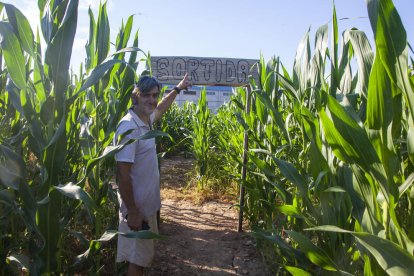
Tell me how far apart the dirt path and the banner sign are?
4.27 feet

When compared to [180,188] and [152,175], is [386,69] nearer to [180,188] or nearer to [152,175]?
[152,175]

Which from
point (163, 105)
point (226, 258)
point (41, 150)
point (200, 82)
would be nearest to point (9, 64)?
point (41, 150)

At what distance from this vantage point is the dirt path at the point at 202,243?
2.58 metres

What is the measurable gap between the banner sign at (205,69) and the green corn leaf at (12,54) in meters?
2.35

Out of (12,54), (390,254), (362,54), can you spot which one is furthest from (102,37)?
(390,254)

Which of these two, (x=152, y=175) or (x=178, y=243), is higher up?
(x=152, y=175)

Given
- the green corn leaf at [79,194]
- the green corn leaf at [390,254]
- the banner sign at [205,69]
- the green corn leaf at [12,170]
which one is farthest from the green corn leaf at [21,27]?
the banner sign at [205,69]

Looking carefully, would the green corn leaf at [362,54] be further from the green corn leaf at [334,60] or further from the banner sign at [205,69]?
the banner sign at [205,69]

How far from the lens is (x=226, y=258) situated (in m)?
2.79

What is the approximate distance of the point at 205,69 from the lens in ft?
11.8

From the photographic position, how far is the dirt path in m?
2.58

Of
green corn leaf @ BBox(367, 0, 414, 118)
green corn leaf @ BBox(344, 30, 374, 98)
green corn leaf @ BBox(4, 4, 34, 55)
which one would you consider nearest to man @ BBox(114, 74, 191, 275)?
green corn leaf @ BBox(4, 4, 34, 55)

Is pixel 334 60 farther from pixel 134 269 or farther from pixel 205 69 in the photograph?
pixel 205 69

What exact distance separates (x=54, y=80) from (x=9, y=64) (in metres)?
0.16
